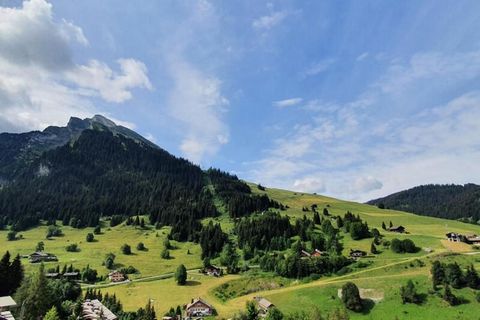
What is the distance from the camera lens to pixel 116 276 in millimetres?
144000

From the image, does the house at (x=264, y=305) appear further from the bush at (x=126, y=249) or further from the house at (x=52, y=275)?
the bush at (x=126, y=249)

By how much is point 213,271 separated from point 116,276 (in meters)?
35.3

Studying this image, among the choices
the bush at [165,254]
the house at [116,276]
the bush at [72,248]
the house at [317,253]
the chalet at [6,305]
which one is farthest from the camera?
the bush at [72,248]

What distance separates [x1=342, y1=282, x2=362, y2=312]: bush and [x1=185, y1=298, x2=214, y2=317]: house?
35.9 metres

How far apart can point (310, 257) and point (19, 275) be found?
9004 centimetres

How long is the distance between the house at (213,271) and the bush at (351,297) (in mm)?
53452

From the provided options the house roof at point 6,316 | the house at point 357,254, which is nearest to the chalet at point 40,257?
the house roof at point 6,316

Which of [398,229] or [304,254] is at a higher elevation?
[398,229]

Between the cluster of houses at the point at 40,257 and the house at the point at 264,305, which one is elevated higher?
the cluster of houses at the point at 40,257

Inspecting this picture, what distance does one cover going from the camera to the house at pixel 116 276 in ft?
468

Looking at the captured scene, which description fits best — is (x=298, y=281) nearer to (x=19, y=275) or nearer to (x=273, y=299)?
(x=273, y=299)

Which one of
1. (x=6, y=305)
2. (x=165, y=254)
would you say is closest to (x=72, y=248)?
(x=165, y=254)

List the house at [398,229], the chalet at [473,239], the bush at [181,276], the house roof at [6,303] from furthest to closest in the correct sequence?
the house at [398,229] < the chalet at [473,239] < the bush at [181,276] < the house roof at [6,303]

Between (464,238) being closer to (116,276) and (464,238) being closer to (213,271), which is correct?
(213,271)
